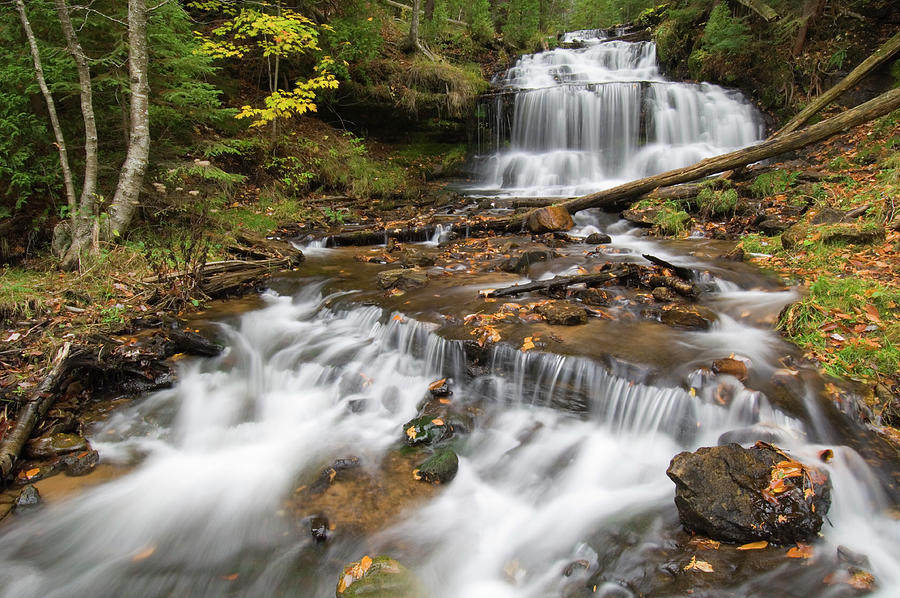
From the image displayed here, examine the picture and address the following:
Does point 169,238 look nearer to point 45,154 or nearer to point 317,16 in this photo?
point 45,154

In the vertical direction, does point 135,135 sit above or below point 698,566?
above

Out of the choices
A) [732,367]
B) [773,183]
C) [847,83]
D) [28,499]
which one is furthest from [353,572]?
[847,83]

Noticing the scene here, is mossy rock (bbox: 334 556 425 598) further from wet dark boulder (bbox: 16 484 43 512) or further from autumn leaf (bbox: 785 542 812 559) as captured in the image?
wet dark boulder (bbox: 16 484 43 512)

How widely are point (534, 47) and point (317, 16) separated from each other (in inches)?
426

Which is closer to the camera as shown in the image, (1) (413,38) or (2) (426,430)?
(2) (426,430)

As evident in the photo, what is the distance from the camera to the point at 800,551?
110 inches

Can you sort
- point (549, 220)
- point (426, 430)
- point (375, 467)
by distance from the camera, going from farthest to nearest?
point (549, 220)
point (426, 430)
point (375, 467)

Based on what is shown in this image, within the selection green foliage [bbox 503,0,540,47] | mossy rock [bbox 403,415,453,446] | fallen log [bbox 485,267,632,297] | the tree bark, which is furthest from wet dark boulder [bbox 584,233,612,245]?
green foliage [bbox 503,0,540,47]

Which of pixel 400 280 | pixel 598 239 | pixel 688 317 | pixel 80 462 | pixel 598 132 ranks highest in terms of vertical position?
pixel 598 132

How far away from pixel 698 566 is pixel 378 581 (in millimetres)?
1904

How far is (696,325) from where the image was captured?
16.8 ft

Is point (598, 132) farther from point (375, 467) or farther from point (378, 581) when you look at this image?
point (378, 581)

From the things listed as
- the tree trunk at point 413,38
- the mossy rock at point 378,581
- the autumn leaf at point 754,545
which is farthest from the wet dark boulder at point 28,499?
the tree trunk at point 413,38

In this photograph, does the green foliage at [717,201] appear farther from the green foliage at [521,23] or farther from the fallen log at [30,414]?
the green foliage at [521,23]
